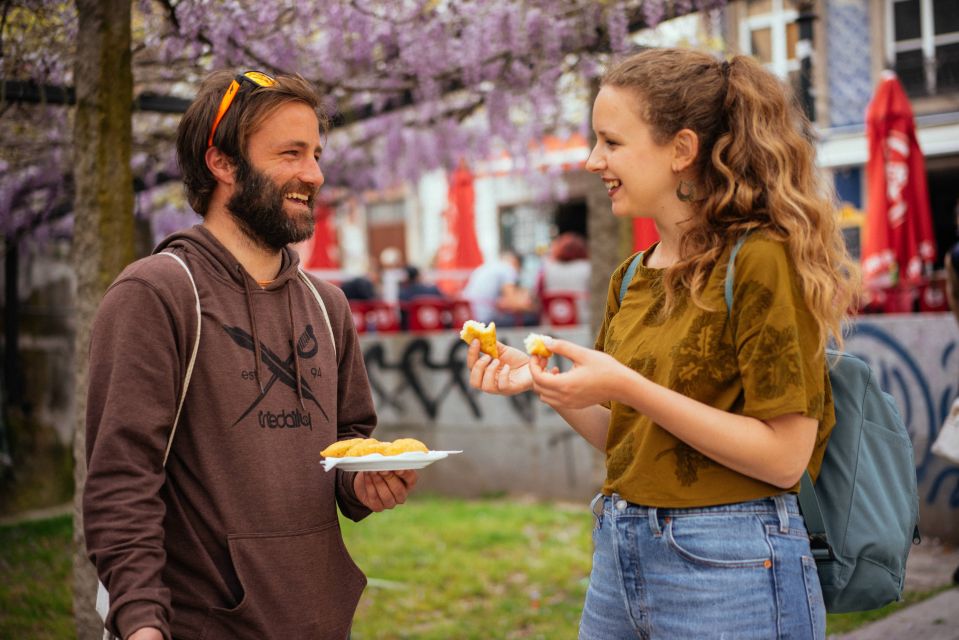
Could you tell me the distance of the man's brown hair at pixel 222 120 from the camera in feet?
7.88

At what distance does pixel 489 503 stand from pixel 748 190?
24.7 feet

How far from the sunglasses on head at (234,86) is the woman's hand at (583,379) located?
1005 millimetres

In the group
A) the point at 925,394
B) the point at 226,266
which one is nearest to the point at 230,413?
the point at 226,266

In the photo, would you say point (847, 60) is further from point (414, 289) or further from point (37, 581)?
point (37, 581)

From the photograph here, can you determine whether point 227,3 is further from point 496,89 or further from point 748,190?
point 748,190

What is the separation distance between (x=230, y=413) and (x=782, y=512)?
1.20m

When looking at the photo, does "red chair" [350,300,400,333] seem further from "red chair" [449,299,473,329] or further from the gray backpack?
the gray backpack

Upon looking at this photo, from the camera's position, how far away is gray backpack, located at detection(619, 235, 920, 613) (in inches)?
83.5

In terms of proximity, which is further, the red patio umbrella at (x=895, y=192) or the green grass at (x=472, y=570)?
the red patio umbrella at (x=895, y=192)

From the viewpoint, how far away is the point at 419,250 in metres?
27.9

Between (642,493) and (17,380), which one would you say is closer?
(642,493)

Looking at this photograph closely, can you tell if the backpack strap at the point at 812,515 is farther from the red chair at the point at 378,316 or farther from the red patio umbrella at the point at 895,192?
the red chair at the point at 378,316

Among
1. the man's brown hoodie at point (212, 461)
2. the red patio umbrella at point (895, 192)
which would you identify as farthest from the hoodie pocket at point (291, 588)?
the red patio umbrella at point (895, 192)

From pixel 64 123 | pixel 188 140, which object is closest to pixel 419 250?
pixel 64 123
